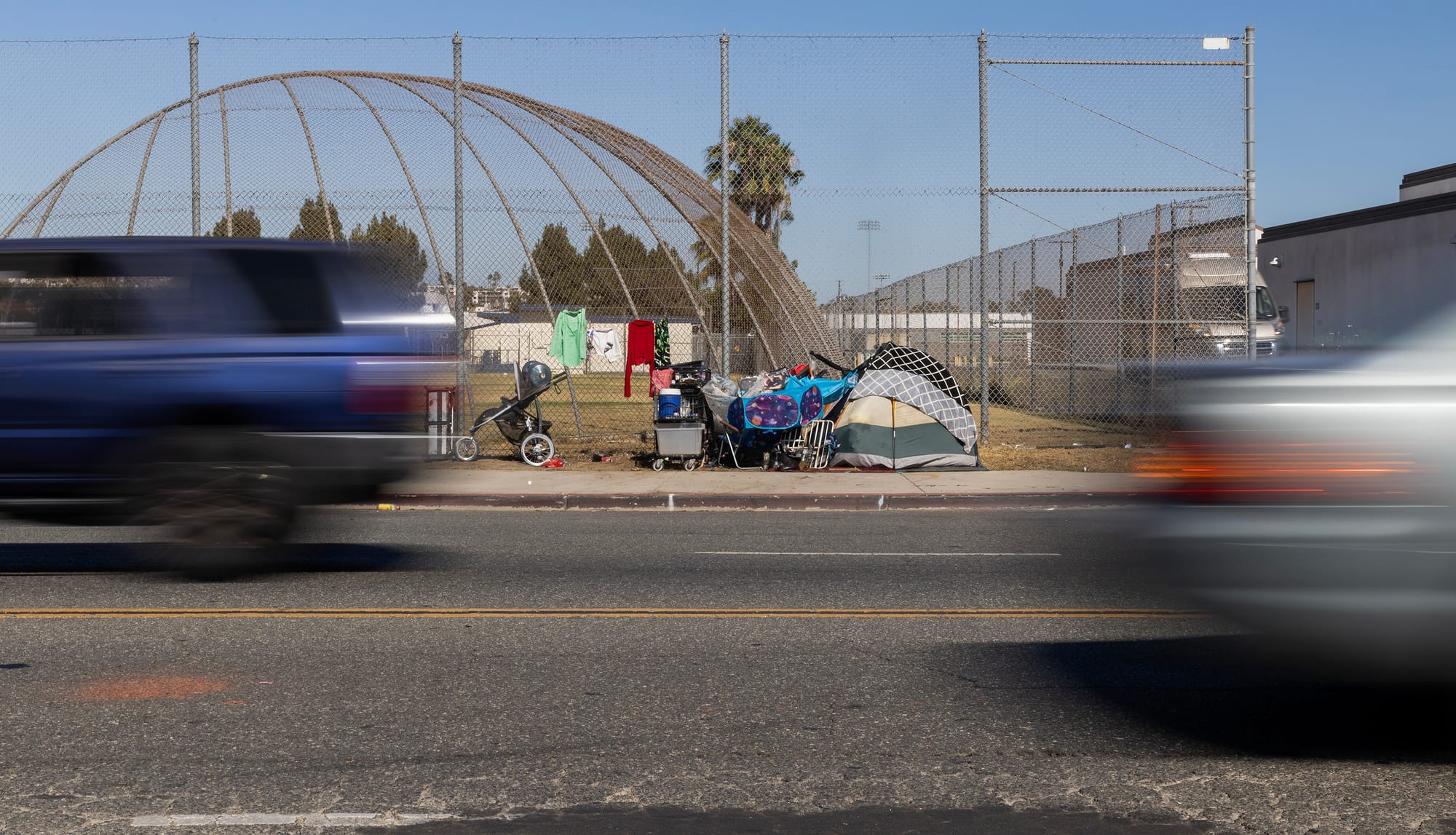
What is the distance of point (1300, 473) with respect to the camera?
15.9 feet

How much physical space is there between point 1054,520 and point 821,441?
4316 mm

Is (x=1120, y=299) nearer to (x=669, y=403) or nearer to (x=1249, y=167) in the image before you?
(x=1249, y=167)

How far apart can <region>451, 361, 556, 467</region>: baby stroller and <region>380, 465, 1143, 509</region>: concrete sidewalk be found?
1.10m

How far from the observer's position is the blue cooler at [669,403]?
15.9 meters

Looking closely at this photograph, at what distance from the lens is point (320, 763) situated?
471 centimetres

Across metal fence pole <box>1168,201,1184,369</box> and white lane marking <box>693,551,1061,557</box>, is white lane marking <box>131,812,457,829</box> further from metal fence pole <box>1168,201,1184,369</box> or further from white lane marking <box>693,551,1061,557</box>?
metal fence pole <box>1168,201,1184,369</box>

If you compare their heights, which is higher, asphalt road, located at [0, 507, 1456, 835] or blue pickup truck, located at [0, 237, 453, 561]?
blue pickup truck, located at [0, 237, 453, 561]

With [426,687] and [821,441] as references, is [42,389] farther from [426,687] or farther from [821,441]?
[821,441]

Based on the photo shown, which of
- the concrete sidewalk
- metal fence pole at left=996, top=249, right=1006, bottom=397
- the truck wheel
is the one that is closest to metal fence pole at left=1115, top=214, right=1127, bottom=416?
metal fence pole at left=996, top=249, right=1006, bottom=397

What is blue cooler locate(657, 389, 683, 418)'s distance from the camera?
1587 cm

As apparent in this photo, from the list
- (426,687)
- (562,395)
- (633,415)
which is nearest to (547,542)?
(426,687)

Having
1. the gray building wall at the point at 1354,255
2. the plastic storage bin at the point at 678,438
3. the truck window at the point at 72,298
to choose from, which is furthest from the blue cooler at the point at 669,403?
the gray building wall at the point at 1354,255

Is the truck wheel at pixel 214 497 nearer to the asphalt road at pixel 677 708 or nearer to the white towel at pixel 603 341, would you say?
the asphalt road at pixel 677 708

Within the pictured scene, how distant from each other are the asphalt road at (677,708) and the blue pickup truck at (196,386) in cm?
60
